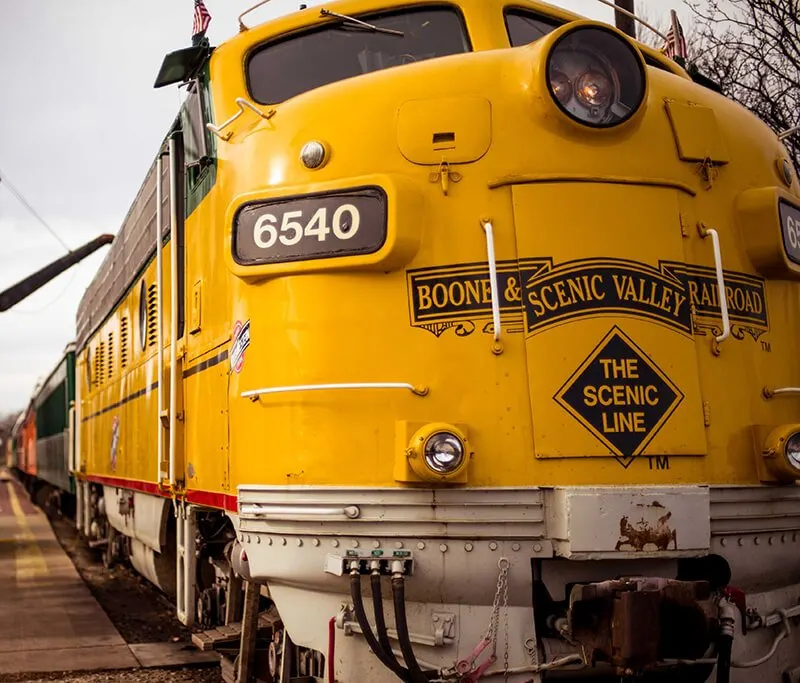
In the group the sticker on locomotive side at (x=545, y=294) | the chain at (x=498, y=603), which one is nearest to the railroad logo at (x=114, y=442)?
the sticker on locomotive side at (x=545, y=294)

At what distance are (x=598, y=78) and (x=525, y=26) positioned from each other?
109cm

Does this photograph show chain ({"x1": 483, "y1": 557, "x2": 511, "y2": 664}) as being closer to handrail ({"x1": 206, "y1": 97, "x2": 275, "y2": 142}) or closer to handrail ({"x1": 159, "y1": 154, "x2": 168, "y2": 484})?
handrail ({"x1": 206, "y1": 97, "x2": 275, "y2": 142})

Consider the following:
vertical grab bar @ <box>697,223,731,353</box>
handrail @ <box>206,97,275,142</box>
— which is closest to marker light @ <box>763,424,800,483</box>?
vertical grab bar @ <box>697,223,731,353</box>

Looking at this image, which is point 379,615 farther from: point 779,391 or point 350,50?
point 350,50

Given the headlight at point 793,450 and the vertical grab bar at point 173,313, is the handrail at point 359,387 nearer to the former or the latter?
the headlight at point 793,450

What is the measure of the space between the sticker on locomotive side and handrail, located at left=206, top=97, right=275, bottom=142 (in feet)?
3.73

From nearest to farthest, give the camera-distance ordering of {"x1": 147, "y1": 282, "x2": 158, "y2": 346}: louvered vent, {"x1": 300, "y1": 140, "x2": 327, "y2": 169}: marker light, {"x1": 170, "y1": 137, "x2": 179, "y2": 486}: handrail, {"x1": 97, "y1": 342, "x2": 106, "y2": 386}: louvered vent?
{"x1": 300, "y1": 140, "x2": 327, "y2": 169}: marker light → {"x1": 170, "y1": 137, "x2": 179, "y2": 486}: handrail → {"x1": 147, "y1": 282, "x2": 158, "y2": 346}: louvered vent → {"x1": 97, "y1": 342, "x2": 106, "y2": 386}: louvered vent

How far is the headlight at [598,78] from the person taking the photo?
4.51m

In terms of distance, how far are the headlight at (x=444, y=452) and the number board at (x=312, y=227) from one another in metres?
0.84

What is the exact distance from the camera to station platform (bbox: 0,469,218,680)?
24.3ft

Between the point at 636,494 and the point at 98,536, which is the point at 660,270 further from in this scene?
the point at 98,536

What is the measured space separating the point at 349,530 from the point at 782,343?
2219 mm

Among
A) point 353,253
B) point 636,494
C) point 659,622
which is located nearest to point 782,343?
point 636,494

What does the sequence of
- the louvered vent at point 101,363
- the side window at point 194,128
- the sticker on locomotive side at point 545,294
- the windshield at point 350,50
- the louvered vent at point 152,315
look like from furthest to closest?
1. the louvered vent at point 101,363
2. the louvered vent at point 152,315
3. the side window at point 194,128
4. the windshield at point 350,50
5. the sticker on locomotive side at point 545,294
